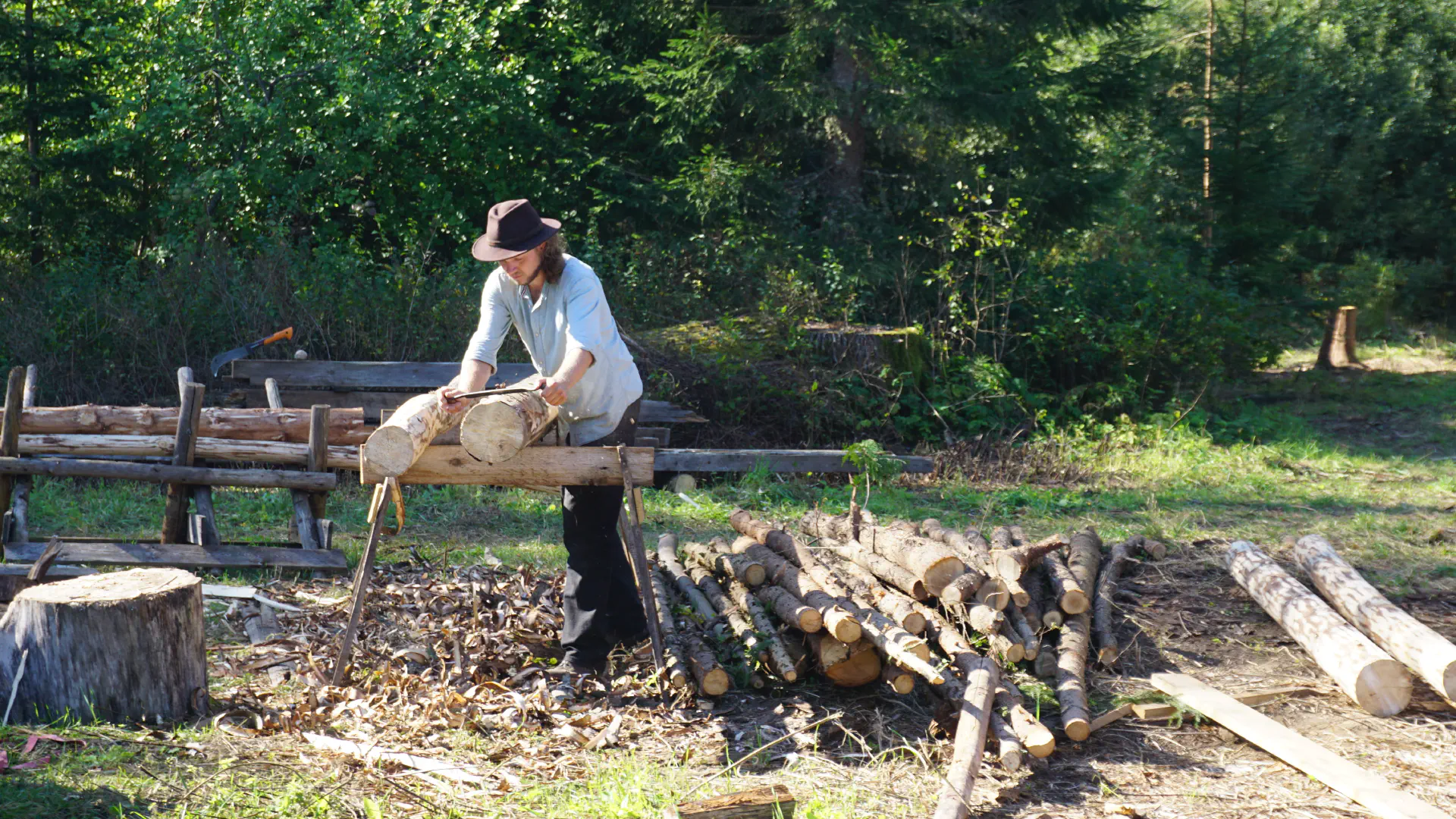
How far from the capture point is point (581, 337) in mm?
4957

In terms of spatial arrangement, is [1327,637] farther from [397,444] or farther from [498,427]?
[397,444]

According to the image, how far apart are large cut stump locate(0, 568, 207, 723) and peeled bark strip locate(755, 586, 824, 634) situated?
8.39 ft

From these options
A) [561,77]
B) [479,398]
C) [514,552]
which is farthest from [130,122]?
[479,398]

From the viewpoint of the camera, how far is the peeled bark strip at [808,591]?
4.79 metres

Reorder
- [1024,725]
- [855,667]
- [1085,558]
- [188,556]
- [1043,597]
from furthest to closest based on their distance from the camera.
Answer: [188,556]
[1085,558]
[1043,597]
[855,667]
[1024,725]

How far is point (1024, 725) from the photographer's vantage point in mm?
4441

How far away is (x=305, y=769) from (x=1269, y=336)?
1536cm

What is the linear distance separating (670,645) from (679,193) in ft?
31.4

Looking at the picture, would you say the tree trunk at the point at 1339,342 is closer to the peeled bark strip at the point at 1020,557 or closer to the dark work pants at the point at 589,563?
the peeled bark strip at the point at 1020,557

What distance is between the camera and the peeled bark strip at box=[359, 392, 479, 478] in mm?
4676

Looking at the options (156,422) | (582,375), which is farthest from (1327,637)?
(156,422)

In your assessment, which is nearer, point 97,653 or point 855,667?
point 97,653

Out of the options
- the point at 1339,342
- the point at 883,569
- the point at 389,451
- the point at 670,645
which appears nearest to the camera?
the point at 389,451

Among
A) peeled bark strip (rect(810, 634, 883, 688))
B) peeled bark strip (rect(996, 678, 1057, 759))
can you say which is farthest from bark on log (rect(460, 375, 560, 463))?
peeled bark strip (rect(996, 678, 1057, 759))
